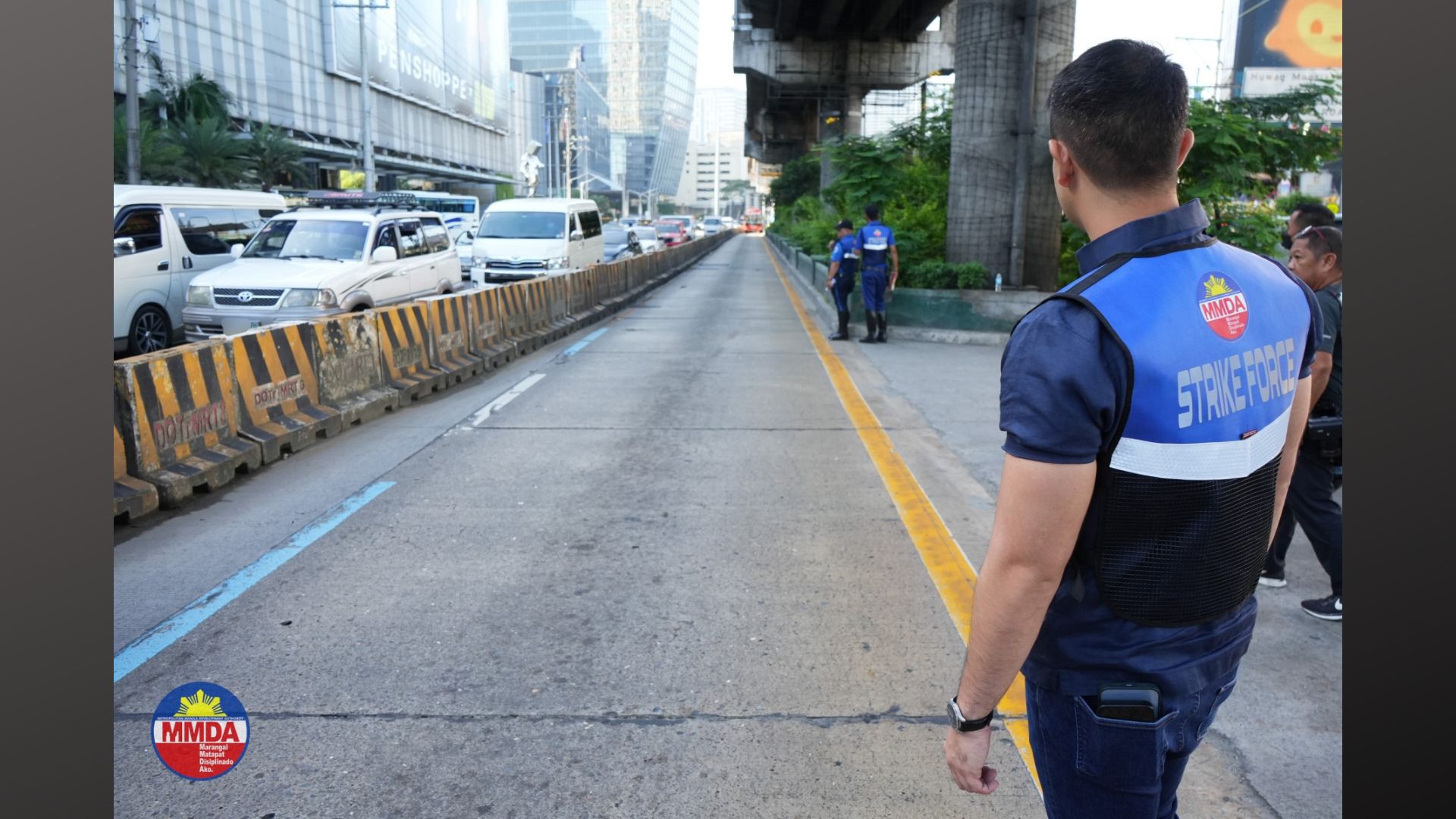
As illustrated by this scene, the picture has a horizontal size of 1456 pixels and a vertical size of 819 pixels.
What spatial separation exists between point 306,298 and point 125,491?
21.2 ft

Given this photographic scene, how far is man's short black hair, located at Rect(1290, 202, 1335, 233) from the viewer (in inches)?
215

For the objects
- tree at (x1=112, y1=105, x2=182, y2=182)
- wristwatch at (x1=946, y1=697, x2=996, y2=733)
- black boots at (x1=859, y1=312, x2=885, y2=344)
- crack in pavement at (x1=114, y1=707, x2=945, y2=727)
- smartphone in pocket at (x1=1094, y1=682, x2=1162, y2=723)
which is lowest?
crack in pavement at (x1=114, y1=707, x2=945, y2=727)

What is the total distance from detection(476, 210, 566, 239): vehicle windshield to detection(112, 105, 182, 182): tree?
1753 centimetres

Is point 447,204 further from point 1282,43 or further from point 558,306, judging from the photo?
point 1282,43

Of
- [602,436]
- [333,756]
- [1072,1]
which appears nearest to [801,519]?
[602,436]

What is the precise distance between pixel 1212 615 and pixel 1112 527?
301mm

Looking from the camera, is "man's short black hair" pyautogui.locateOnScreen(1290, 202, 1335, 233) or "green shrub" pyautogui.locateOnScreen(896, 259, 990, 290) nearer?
"man's short black hair" pyautogui.locateOnScreen(1290, 202, 1335, 233)

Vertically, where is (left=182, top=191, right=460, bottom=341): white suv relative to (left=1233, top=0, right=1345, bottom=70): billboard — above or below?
below

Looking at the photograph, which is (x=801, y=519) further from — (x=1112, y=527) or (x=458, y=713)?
(x=1112, y=527)

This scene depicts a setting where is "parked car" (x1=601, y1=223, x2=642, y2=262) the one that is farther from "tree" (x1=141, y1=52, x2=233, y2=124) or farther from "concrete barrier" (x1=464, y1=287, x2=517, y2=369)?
"concrete barrier" (x1=464, y1=287, x2=517, y2=369)

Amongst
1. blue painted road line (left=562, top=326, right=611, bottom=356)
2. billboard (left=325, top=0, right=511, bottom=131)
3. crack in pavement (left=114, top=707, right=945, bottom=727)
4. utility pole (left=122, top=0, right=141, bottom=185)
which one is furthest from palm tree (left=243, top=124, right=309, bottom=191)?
crack in pavement (left=114, top=707, right=945, bottom=727)

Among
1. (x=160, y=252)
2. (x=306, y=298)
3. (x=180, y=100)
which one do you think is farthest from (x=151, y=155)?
(x=306, y=298)
